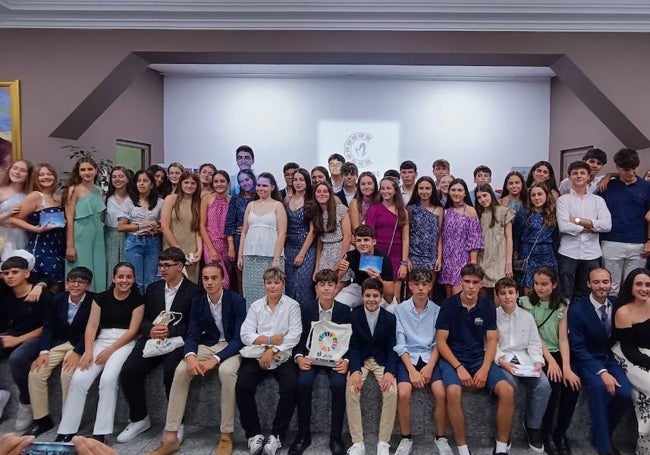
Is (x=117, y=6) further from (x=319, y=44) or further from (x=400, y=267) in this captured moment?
(x=400, y=267)

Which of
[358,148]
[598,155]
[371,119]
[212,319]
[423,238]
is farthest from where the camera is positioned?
[358,148]

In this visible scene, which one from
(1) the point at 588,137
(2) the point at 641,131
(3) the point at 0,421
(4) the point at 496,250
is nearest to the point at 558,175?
(1) the point at 588,137

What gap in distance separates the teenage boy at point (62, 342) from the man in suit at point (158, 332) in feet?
1.37

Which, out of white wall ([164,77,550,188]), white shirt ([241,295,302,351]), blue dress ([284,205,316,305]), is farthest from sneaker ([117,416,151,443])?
white wall ([164,77,550,188])

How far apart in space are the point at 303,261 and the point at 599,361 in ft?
7.49

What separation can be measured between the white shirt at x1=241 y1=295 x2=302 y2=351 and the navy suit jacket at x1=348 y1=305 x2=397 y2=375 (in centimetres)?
40

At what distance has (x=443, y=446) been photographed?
2982 mm

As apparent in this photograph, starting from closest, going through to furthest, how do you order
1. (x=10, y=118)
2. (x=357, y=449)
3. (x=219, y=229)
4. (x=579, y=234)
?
(x=357, y=449)
(x=579, y=234)
(x=219, y=229)
(x=10, y=118)

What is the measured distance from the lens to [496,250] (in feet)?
12.6

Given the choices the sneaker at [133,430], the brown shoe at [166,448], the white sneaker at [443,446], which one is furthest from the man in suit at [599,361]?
the sneaker at [133,430]

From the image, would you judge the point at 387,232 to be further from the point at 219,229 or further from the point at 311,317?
the point at 219,229

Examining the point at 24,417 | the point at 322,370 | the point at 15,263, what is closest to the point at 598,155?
the point at 322,370

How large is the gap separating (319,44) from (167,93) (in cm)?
443

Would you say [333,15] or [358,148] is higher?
[333,15]
